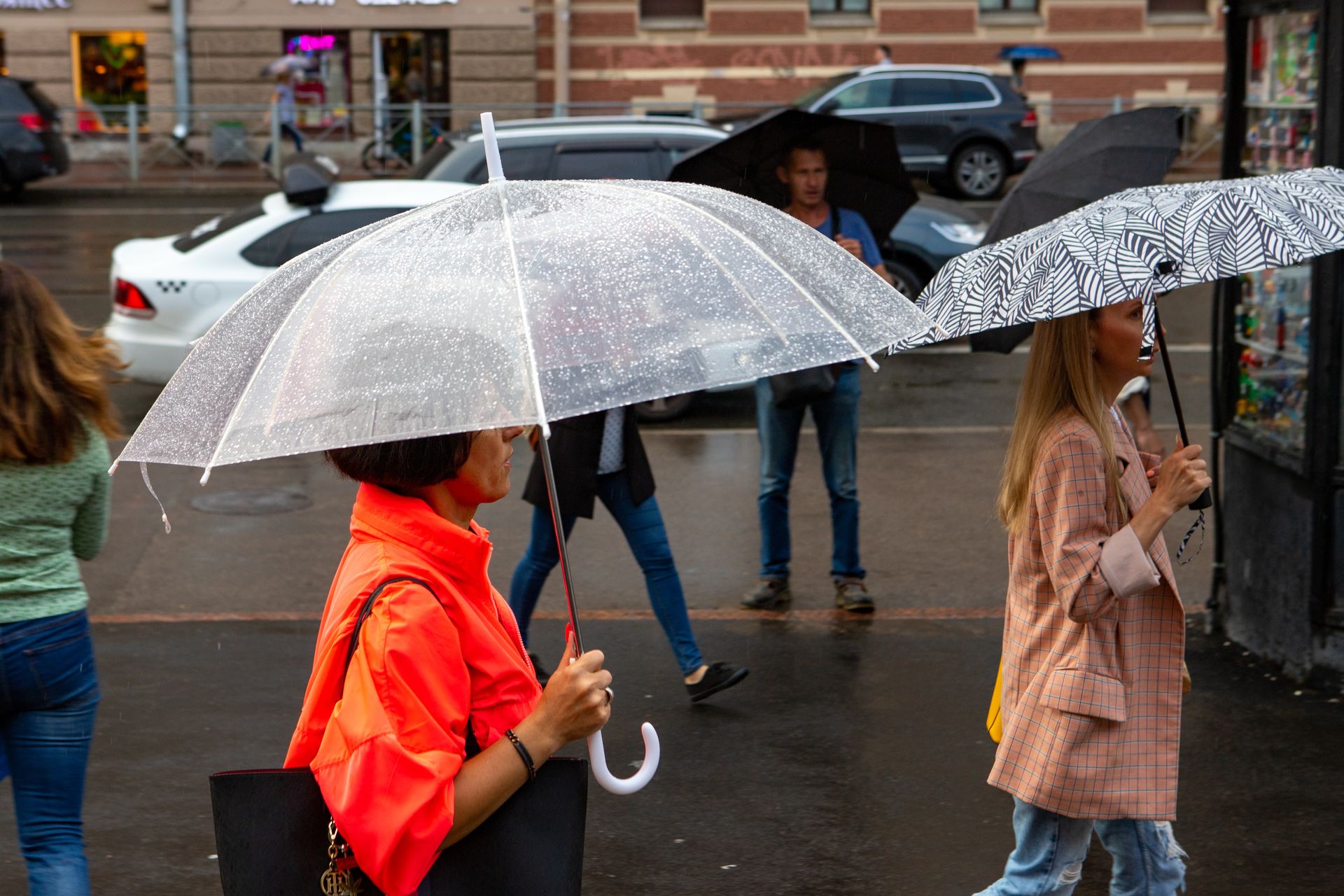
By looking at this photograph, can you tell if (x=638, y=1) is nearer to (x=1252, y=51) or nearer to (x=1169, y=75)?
(x=1169, y=75)

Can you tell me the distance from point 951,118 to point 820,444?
16750 mm

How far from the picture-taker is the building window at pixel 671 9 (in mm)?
28734

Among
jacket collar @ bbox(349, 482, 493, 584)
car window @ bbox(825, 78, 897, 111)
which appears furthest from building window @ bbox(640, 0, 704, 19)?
jacket collar @ bbox(349, 482, 493, 584)

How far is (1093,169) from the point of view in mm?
4535

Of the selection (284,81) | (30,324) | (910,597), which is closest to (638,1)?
(284,81)

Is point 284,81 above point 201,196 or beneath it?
above

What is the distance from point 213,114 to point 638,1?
26.5 feet

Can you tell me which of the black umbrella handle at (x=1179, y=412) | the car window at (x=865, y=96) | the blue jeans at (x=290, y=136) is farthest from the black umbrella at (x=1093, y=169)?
the blue jeans at (x=290, y=136)

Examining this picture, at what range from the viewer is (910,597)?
672cm

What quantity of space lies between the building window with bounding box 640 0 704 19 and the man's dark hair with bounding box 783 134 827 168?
2347 cm

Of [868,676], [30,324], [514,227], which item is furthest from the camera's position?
[868,676]

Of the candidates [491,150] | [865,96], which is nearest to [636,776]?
[491,150]

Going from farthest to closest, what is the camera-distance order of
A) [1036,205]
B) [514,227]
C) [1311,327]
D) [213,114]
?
[213,114], [1311,327], [1036,205], [514,227]

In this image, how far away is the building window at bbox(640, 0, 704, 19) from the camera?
28734mm
